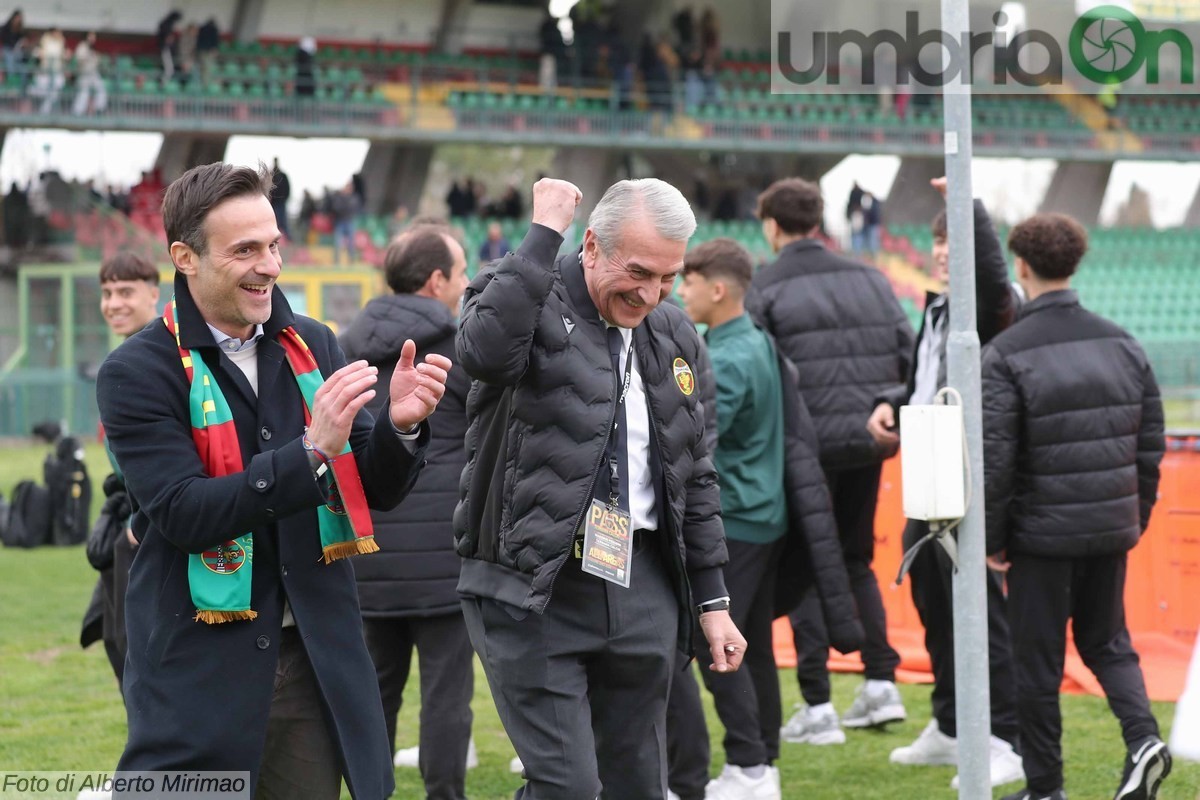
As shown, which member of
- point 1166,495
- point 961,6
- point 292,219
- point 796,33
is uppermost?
point 796,33

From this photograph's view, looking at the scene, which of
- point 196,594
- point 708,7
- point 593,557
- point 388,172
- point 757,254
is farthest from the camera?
point 708,7

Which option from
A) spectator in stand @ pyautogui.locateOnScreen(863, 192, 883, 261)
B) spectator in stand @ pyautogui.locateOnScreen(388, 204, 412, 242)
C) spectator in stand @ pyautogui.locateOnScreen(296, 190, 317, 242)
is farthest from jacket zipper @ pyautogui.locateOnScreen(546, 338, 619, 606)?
spectator in stand @ pyautogui.locateOnScreen(863, 192, 883, 261)

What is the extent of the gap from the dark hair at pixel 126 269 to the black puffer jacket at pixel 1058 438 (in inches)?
114

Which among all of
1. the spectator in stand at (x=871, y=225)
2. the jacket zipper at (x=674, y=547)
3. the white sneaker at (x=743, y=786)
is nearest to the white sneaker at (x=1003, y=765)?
the white sneaker at (x=743, y=786)

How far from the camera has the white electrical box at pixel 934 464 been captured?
3.72 metres

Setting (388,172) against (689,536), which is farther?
(388,172)

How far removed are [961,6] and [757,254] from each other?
831 inches

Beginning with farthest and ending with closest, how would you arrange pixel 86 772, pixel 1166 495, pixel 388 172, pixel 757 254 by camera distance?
pixel 388 172
pixel 757 254
pixel 1166 495
pixel 86 772

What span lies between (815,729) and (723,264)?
2096 millimetres

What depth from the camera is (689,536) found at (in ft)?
11.6

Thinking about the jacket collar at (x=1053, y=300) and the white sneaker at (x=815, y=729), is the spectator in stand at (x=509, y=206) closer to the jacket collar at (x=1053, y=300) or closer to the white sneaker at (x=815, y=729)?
the white sneaker at (x=815, y=729)

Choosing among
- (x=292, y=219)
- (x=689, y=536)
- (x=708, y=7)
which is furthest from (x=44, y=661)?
(x=708, y=7)

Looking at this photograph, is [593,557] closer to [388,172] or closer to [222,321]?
[222,321]

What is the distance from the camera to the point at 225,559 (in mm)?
2766
